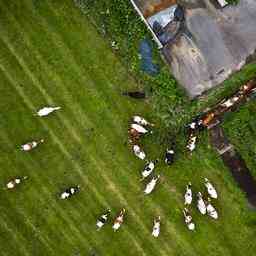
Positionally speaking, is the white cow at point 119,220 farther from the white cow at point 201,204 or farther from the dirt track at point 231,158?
the dirt track at point 231,158

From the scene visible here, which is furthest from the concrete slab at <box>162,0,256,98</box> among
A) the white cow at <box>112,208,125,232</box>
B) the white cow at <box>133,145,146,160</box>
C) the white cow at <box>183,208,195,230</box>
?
the white cow at <box>112,208,125,232</box>

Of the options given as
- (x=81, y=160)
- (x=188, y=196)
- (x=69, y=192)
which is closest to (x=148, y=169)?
(x=188, y=196)

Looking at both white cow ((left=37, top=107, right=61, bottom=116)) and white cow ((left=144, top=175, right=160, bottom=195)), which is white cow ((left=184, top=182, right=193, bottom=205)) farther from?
white cow ((left=37, top=107, right=61, bottom=116))

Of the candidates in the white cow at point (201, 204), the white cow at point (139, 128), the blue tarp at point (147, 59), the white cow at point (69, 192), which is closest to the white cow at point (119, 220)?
the white cow at point (69, 192)

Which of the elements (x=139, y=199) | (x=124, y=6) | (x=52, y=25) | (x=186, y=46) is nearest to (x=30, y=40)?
(x=52, y=25)

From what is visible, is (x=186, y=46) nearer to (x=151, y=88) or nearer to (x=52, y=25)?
(x=151, y=88)
